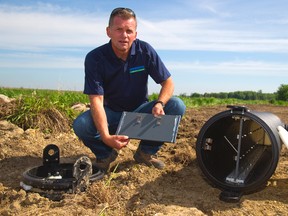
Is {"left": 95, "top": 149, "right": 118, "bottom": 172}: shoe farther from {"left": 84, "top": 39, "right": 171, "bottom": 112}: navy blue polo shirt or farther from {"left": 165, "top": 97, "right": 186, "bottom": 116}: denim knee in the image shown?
{"left": 165, "top": 97, "right": 186, "bottom": 116}: denim knee

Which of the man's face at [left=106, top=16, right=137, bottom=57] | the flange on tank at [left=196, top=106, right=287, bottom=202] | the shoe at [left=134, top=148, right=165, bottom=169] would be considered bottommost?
the shoe at [left=134, top=148, right=165, bottom=169]

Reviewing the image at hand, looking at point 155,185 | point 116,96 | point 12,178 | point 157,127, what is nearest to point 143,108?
point 116,96

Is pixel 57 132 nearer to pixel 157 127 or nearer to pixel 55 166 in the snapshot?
pixel 55 166

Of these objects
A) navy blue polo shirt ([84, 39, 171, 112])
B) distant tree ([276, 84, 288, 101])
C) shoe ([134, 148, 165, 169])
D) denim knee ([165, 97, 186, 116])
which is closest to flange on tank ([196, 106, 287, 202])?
denim knee ([165, 97, 186, 116])

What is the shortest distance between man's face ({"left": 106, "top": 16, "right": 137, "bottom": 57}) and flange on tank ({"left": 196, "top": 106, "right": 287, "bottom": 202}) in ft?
3.46

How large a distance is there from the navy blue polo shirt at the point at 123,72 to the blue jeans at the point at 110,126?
128mm

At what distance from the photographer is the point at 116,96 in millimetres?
3639

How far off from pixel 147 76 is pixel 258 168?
1334 millimetres

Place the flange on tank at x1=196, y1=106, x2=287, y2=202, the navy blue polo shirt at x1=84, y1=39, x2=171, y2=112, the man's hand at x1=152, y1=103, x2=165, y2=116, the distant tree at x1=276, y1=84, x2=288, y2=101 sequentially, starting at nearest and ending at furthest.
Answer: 1. the flange on tank at x1=196, y1=106, x2=287, y2=202
2. the man's hand at x1=152, y1=103, x2=165, y2=116
3. the navy blue polo shirt at x1=84, y1=39, x2=171, y2=112
4. the distant tree at x1=276, y1=84, x2=288, y2=101

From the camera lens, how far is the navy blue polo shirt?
347 cm

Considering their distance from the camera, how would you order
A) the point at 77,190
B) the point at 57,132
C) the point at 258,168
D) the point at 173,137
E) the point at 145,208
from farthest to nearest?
the point at 57,132 < the point at 258,168 < the point at 173,137 < the point at 77,190 < the point at 145,208

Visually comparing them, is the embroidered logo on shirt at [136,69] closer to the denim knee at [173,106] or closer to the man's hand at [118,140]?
the denim knee at [173,106]

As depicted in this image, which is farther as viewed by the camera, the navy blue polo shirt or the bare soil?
the navy blue polo shirt

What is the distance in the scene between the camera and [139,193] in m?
2.79
